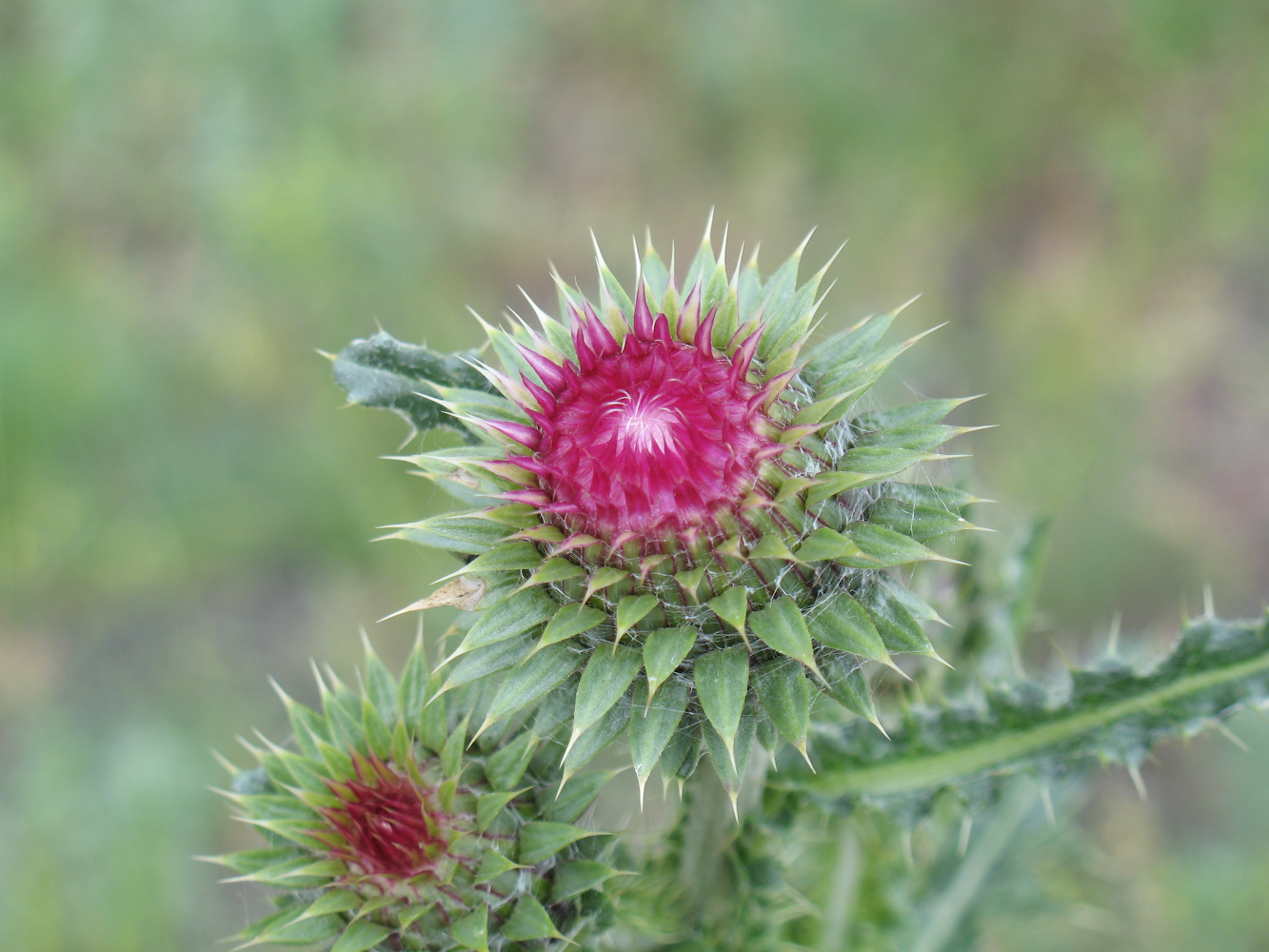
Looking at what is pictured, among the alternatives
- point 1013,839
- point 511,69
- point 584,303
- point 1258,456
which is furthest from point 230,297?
point 1258,456

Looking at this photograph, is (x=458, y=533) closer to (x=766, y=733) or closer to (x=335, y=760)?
(x=335, y=760)

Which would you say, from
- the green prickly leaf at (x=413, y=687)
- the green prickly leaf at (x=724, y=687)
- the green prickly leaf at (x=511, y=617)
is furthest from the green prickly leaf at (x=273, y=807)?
the green prickly leaf at (x=724, y=687)

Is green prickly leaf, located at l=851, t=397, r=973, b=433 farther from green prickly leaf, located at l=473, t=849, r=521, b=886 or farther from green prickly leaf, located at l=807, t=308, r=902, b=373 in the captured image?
green prickly leaf, located at l=473, t=849, r=521, b=886

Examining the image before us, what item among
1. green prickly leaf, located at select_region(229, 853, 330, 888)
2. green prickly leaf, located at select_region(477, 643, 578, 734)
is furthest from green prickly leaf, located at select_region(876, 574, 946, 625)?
green prickly leaf, located at select_region(229, 853, 330, 888)

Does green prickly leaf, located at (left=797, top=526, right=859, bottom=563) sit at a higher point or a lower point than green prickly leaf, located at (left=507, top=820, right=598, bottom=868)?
higher

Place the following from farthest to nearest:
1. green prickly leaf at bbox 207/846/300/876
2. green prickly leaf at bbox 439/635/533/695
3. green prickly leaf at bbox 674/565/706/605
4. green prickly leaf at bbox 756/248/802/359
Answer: green prickly leaf at bbox 207/846/300/876
green prickly leaf at bbox 756/248/802/359
green prickly leaf at bbox 439/635/533/695
green prickly leaf at bbox 674/565/706/605

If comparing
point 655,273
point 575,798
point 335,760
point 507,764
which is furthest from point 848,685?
point 335,760
